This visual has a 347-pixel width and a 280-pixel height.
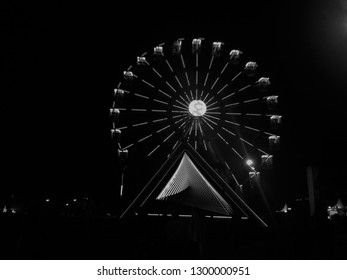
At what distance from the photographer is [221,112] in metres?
23.2

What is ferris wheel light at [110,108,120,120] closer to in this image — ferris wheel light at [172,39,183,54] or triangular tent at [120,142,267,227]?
ferris wheel light at [172,39,183,54]

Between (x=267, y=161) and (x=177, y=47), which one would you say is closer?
(x=267, y=161)

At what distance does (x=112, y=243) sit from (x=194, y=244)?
6.96m

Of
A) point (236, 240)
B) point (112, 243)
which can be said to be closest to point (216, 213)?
point (236, 240)

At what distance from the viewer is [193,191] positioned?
50.5ft

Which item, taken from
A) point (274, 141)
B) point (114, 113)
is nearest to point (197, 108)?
point (114, 113)

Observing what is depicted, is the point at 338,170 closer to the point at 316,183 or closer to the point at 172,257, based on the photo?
the point at 316,183

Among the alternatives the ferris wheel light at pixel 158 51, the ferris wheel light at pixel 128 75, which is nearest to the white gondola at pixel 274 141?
the ferris wheel light at pixel 158 51

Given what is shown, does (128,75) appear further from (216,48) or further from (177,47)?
(216,48)

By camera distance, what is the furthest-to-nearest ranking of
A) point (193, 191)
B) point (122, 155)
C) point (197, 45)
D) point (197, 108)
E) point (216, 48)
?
1. point (197, 45)
2. point (216, 48)
3. point (197, 108)
4. point (122, 155)
5. point (193, 191)

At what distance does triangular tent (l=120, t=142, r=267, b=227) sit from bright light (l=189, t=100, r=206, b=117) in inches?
261

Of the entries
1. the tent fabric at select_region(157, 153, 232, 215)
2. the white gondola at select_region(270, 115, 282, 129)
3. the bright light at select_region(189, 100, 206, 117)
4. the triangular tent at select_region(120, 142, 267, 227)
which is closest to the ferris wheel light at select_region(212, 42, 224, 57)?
the bright light at select_region(189, 100, 206, 117)

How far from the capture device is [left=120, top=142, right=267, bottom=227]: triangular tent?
1396 centimetres

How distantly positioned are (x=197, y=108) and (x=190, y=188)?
29.2ft
